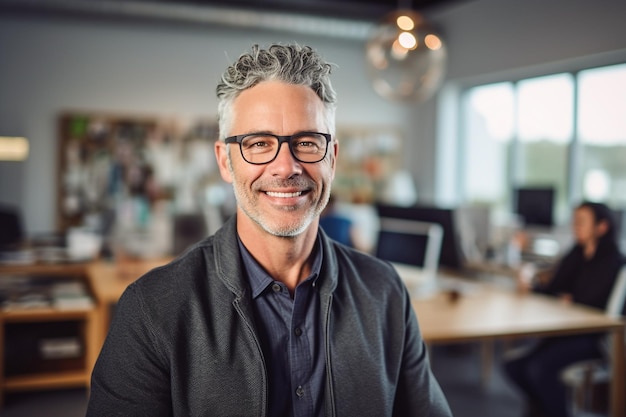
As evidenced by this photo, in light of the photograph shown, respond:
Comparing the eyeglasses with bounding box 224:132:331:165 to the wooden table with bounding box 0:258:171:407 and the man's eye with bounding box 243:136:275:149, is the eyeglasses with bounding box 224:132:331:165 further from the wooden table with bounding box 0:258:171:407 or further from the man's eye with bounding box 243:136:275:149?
the wooden table with bounding box 0:258:171:407

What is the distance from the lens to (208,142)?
24.2 feet

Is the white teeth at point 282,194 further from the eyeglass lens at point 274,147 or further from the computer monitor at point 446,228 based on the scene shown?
the computer monitor at point 446,228

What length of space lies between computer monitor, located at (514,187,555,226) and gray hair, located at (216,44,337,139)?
16.0ft

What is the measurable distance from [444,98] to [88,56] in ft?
14.2

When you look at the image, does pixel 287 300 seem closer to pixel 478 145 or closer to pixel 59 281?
pixel 59 281

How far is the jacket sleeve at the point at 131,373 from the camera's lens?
1.23m

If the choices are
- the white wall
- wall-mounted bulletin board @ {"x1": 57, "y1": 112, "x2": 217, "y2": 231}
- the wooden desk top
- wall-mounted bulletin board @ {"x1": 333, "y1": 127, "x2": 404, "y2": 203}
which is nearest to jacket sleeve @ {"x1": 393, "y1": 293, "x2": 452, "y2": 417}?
the wooden desk top

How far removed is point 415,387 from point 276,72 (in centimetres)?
83

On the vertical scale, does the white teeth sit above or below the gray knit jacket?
above

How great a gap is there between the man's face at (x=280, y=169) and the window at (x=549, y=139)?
503 cm

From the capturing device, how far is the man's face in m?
1.34

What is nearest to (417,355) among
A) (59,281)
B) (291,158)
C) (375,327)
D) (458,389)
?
(375,327)

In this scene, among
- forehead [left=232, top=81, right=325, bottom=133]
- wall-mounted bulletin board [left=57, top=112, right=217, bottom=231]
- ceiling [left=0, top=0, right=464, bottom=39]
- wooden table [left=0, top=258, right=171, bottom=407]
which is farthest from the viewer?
wall-mounted bulletin board [left=57, top=112, right=217, bottom=231]

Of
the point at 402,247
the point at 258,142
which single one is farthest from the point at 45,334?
the point at 258,142
